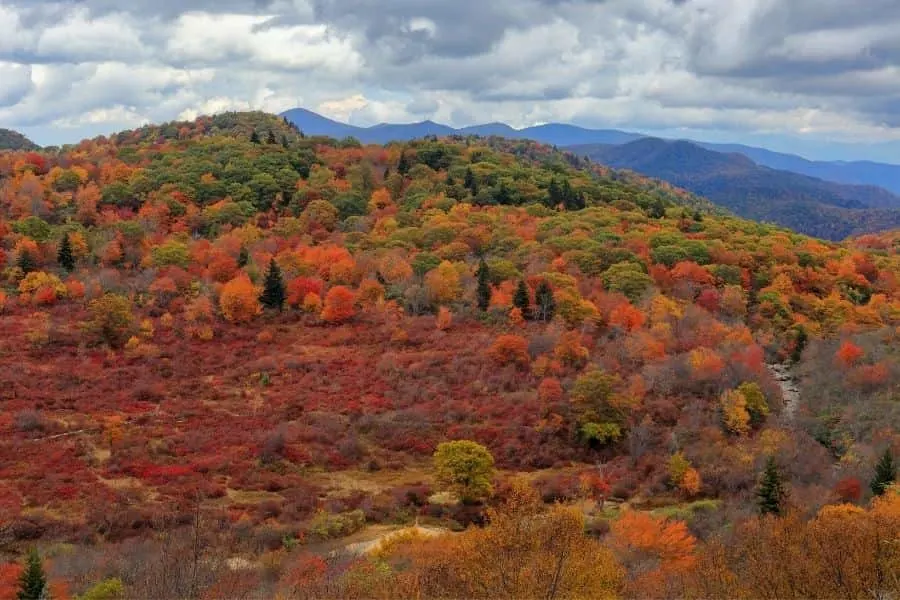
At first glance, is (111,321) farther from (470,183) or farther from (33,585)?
(470,183)

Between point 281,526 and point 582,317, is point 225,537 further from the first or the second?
point 582,317

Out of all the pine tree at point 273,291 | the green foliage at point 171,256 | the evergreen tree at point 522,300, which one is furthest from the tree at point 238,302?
the evergreen tree at point 522,300

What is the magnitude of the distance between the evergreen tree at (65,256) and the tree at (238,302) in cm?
1727

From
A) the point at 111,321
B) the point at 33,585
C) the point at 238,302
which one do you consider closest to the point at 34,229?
the point at 111,321

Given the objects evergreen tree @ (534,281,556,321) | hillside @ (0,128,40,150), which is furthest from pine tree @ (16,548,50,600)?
hillside @ (0,128,40,150)

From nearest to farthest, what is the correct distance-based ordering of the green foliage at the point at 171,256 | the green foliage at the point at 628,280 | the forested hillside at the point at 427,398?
the forested hillside at the point at 427,398
the green foliage at the point at 628,280
the green foliage at the point at 171,256

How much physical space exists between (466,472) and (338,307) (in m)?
29.0

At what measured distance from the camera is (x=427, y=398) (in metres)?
51.0

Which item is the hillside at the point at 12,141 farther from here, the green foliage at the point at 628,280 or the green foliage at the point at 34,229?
the green foliage at the point at 628,280

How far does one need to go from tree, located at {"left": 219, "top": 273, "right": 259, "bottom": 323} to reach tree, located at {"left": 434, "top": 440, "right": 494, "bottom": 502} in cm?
3021

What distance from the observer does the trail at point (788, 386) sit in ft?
160

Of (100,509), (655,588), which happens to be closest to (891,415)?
(655,588)

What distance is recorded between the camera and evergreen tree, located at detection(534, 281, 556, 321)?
202ft

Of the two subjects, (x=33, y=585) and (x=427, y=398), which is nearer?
(x=33, y=585)
